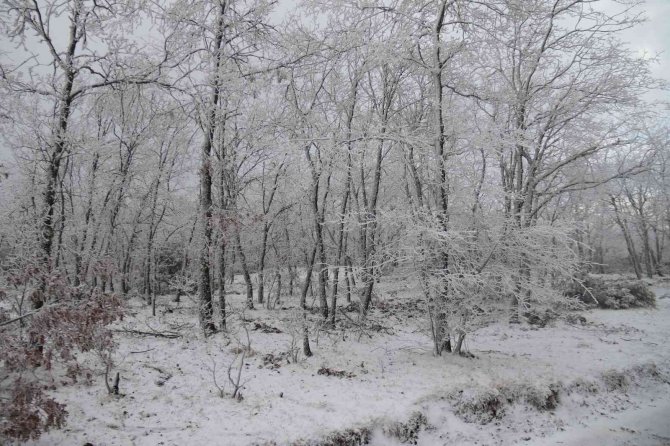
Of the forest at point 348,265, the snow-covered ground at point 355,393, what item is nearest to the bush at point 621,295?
the forest at point 348,265

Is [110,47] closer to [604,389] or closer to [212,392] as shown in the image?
[212,392]

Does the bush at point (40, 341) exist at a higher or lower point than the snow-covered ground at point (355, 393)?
higher

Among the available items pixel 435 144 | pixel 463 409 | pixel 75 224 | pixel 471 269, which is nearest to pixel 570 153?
pixel 435 144

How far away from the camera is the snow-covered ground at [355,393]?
4.73 meters

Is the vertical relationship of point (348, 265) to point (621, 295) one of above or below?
above

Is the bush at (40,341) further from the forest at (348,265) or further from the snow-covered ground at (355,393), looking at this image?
the snow-covered ground at (355,393)

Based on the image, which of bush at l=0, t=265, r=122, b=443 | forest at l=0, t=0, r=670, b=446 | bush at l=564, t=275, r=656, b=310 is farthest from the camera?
bush at l=564, t=275, r=656, b=310

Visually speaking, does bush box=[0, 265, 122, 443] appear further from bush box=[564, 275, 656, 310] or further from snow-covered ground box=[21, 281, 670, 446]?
bush box=[564, 275, 656, 310]

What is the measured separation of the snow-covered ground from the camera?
4.73m

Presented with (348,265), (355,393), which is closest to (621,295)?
(348,265)

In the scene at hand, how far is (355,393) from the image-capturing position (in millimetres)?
5992

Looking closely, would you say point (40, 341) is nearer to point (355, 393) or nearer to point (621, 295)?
point (355, 393)

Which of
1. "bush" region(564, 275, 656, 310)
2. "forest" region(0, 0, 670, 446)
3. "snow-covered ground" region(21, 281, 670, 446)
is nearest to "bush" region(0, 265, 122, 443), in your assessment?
"forest" region(0, 0, 670, 446)

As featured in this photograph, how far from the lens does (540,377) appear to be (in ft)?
22.9
